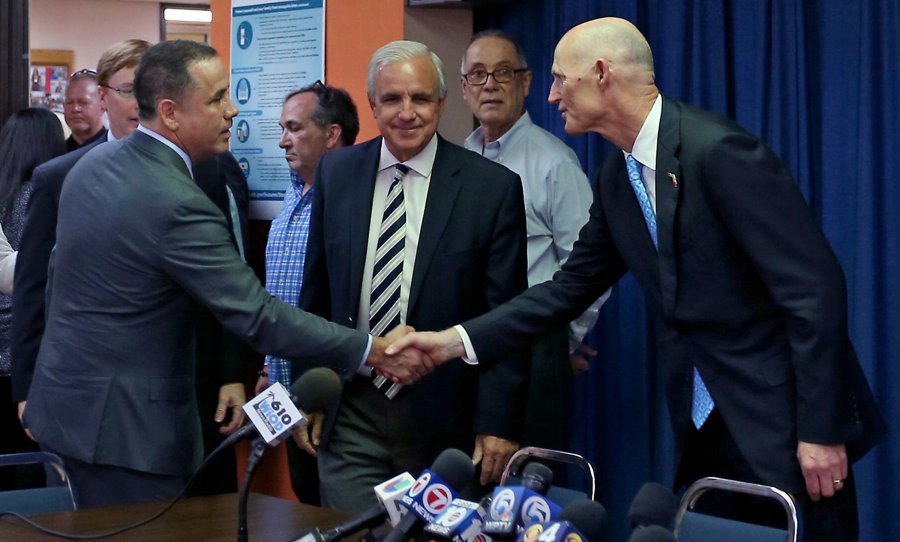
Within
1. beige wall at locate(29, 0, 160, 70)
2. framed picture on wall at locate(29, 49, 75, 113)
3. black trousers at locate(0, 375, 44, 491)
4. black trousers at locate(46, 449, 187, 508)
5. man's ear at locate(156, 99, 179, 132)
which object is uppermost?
beige wall at locate(29, 0, 160, 70)

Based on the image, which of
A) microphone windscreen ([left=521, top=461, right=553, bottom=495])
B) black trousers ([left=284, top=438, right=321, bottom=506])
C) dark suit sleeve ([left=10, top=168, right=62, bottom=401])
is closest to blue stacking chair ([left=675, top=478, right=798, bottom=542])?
microphone windscreen ([left=521, top=461, right=553, bottom=495])

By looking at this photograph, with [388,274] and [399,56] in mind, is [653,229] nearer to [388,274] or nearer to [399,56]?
[388,274]

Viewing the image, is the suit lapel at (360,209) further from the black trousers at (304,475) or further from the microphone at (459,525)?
the microphone at (459,525)

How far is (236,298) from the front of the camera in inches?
131

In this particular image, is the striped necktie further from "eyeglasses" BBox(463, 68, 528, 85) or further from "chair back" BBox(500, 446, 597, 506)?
"eyeglasses" BBox(463, 68, 528, 85)

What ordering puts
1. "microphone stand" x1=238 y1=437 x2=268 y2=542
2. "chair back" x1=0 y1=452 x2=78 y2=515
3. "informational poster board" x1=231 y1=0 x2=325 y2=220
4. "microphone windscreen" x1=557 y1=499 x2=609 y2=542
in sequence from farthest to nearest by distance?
"informational poster board" x1=231 y1=0 x2=325 y2=220 < "chair back" x1=0 y1=452 x2=78 y2=515 < "microphone stand" x1=238 y1=437 x2=268 y2=542 < "microphone windscreen" x1=557 y1=499 x2=609 y2=542

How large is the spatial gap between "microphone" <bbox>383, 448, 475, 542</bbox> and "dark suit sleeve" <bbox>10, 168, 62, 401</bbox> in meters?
2.31

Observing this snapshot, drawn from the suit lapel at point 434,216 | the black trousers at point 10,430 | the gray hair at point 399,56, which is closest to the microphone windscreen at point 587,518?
the suit lapel at point 434,216

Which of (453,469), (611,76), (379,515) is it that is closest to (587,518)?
(453,469)

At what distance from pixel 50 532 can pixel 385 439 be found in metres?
1.07

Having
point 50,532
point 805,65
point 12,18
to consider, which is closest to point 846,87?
point 805,65

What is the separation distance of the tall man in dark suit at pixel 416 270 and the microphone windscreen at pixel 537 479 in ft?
4.10

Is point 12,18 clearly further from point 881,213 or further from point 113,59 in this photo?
point 881,213

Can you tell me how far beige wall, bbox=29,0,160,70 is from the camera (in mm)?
13266
